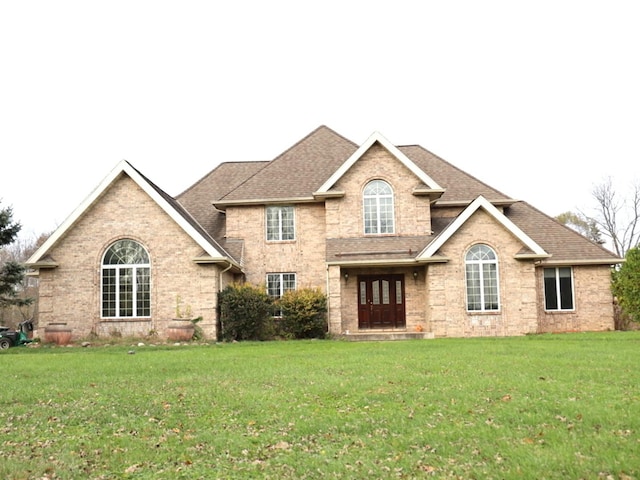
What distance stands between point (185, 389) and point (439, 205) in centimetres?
1788

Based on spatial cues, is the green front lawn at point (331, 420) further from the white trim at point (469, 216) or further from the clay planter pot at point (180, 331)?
the white trim at point (469, 216)

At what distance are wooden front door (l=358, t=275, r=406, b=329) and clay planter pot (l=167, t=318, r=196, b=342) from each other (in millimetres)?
7026

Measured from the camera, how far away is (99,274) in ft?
74.5

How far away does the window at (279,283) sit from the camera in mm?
25672

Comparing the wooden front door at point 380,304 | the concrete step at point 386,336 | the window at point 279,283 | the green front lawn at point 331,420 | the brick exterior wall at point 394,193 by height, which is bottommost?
the green front lawn at point 331,420

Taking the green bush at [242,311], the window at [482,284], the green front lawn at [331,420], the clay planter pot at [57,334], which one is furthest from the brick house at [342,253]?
the green front lawn at [331,420]

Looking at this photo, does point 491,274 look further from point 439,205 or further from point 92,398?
point 92,398

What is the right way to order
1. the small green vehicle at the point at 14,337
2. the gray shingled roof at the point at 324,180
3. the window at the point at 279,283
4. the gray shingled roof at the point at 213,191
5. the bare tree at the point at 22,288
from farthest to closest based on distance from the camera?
the bare tree at the point at 22,288
the small green vehicle at the point at 14,337
the gray shingled roof at the point at 213,191
the window at the point at 279,283
the gray shingled roof at the point at 324,180

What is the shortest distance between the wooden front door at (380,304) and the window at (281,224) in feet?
11.7

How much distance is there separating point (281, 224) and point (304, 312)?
4.62 meters

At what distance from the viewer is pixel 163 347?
19922mm

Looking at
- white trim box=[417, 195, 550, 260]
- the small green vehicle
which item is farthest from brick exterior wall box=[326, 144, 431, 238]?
the small green vehicle

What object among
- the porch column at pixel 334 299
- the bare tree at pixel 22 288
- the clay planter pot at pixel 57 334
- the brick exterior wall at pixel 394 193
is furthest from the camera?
the bare tree at pixel 22 288

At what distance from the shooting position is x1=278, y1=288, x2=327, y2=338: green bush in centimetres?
2292
